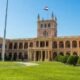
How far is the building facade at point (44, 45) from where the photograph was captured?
8250 centimetres

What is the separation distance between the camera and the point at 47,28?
9206 cm

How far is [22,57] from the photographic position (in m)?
91.1

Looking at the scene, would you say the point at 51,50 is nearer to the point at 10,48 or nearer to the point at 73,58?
the point at 10,48

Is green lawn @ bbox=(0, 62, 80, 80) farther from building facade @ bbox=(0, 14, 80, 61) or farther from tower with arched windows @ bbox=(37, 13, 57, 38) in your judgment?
tower with arched windows @ bbox=(37, 13, 57, 38)

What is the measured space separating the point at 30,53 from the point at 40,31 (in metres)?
12.3

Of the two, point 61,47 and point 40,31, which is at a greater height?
point 40,31

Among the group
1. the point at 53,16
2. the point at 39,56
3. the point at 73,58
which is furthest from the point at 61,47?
the point at 73,58

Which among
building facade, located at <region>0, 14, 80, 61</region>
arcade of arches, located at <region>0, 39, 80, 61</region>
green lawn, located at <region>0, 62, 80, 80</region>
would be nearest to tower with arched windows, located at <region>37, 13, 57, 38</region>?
building facade, located at <region>0, 14, 80, 61</region>

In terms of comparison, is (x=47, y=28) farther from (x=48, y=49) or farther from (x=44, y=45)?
(x=48, y=49)

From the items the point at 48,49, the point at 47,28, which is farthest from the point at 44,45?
the point at 47,28

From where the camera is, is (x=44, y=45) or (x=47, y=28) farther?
(x=47, y=28)

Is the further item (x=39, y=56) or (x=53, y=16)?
(x=53, y=16)

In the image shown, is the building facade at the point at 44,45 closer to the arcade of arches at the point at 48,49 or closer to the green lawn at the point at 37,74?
the arcade of arches at the point at 48,49

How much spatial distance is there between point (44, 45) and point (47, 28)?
9712mm
